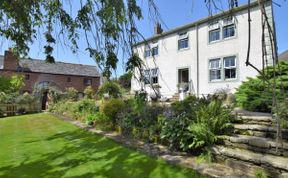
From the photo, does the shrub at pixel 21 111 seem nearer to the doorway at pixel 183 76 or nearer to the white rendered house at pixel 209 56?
the white rendered house at pixel 209 56

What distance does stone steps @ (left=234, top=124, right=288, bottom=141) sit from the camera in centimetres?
494

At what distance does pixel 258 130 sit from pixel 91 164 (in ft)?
12.8

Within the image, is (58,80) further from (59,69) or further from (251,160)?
(251,160)

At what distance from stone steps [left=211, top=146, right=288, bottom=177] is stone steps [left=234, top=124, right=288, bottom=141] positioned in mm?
718

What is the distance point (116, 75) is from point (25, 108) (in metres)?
23.7

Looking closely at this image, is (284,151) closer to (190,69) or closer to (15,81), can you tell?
(15,81)

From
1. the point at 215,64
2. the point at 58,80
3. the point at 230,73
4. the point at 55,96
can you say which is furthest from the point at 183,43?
the point at 58,80

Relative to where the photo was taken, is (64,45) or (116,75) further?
(64,45)

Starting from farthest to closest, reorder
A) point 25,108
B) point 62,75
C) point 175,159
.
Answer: point 62,75 → point 25,108 → point 175,159

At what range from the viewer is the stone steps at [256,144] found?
4266mm

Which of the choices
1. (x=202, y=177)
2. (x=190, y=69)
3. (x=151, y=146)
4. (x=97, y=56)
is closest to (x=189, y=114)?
(x=151, y=146)

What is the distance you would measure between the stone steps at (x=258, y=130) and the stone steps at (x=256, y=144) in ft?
1.00

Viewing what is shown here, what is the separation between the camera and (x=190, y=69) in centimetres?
1627

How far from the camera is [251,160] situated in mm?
4234
